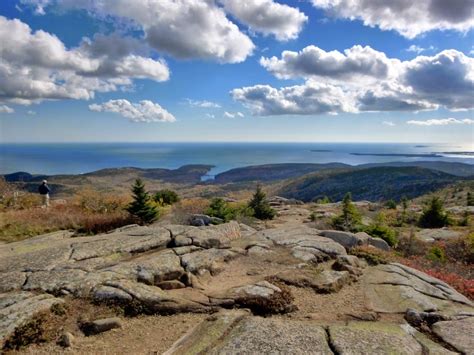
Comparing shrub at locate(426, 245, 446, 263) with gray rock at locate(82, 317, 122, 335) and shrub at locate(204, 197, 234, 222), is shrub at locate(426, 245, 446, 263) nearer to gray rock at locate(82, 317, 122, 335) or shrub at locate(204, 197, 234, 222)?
shrub at locate(204, 197, 234, 222)

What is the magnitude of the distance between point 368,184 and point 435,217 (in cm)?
10973

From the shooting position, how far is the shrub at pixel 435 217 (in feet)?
89.5

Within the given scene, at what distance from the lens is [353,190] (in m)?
121

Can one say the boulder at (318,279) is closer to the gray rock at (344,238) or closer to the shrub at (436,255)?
the gray rock at (344,238)

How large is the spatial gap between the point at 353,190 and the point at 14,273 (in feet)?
403

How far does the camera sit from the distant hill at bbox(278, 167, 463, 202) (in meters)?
110

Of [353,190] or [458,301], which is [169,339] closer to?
[458,301]

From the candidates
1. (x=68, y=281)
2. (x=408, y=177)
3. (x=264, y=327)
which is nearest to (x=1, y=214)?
(x=68, y=281)

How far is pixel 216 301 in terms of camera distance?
775cm

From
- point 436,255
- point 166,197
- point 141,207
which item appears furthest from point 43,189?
point 436,255

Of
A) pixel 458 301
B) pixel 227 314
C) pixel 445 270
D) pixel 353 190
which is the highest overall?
pixel 227 314

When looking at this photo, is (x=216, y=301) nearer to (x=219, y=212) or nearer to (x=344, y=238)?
(x=344, y=238)

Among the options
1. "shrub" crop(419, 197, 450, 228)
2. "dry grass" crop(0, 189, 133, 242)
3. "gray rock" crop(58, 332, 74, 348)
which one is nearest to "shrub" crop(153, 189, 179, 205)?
"dry grass" crop(0, 189, 133, 242)

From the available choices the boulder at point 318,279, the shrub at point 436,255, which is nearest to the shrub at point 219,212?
the boulder at point 318,279
